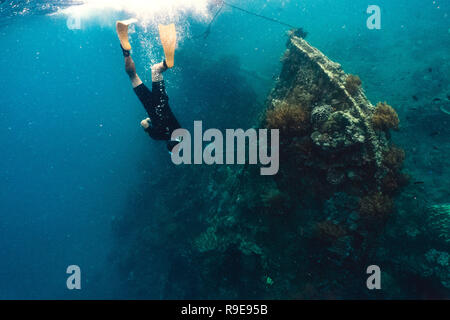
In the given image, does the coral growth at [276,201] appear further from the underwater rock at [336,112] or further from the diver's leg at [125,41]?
the diver's leg at [125,41]

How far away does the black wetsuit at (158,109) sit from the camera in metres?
5.16

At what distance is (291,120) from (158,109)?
11.1 feet

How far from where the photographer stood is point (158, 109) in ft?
17.5

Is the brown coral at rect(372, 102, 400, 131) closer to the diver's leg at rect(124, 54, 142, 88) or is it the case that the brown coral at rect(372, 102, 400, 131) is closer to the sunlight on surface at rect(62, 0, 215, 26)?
the diver's leg at rect(124, 54, 142, 88)

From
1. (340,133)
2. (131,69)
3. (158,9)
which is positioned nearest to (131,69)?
(131,69)

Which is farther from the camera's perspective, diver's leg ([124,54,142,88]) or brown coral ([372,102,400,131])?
brown coral ([372,102,400,131])

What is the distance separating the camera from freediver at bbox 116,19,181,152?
474cm

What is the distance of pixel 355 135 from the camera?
16.1 ft

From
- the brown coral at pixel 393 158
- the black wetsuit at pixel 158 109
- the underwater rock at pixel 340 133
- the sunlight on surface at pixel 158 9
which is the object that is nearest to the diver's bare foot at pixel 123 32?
the black wetsuit at pixel 158 109

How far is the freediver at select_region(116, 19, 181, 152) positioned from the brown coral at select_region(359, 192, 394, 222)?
4.60m

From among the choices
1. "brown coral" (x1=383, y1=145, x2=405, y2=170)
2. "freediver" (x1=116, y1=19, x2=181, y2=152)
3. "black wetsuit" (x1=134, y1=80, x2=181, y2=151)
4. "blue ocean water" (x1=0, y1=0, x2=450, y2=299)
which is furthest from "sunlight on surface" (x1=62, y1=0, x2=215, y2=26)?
"brown coral" (x1=383, y1=145, x2=405, y2=170)

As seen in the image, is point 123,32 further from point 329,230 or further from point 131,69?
point 329,230

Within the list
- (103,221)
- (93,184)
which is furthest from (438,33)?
(93,184)

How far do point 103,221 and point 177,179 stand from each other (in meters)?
13.7
